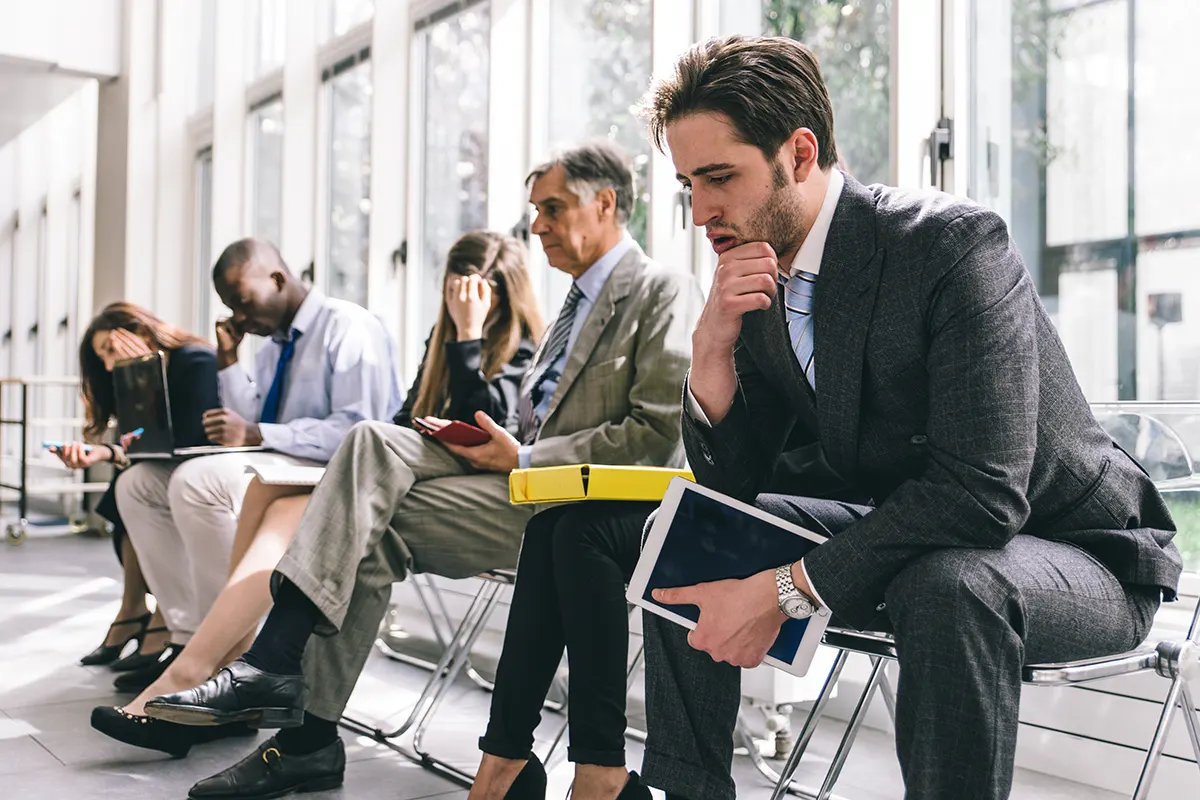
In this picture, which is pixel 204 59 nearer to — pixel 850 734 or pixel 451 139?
pixel 451 139

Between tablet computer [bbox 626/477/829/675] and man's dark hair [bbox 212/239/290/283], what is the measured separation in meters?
2.12

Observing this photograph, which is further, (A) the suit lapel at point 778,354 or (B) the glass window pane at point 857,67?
(B) the glass window pane at point 857,67

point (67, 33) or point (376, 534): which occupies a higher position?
point (67, 33)

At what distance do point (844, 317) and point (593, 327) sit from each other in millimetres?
938

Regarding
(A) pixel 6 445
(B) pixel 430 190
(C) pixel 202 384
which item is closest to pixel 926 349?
(C) pixel 202 384

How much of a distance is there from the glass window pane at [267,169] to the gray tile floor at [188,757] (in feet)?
10.7

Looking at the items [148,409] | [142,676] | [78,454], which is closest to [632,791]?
[142,676]

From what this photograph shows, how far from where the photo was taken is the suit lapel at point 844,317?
1471 millimetres

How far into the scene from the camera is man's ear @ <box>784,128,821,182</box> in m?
1.52

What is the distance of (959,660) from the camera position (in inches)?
47.4

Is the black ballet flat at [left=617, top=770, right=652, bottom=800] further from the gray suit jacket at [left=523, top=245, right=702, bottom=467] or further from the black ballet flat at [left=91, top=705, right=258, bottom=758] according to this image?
the black ballet flat at [left=91, top=705, right=258, bottom=758]

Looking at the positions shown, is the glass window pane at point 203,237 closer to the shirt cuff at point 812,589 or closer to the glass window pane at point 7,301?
the glass window pane at point 7,301

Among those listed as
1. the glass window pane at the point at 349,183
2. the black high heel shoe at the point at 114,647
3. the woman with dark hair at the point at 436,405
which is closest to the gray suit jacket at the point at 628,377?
the woman with dark hair at the point at 436,405

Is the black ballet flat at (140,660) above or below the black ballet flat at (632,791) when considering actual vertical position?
below
